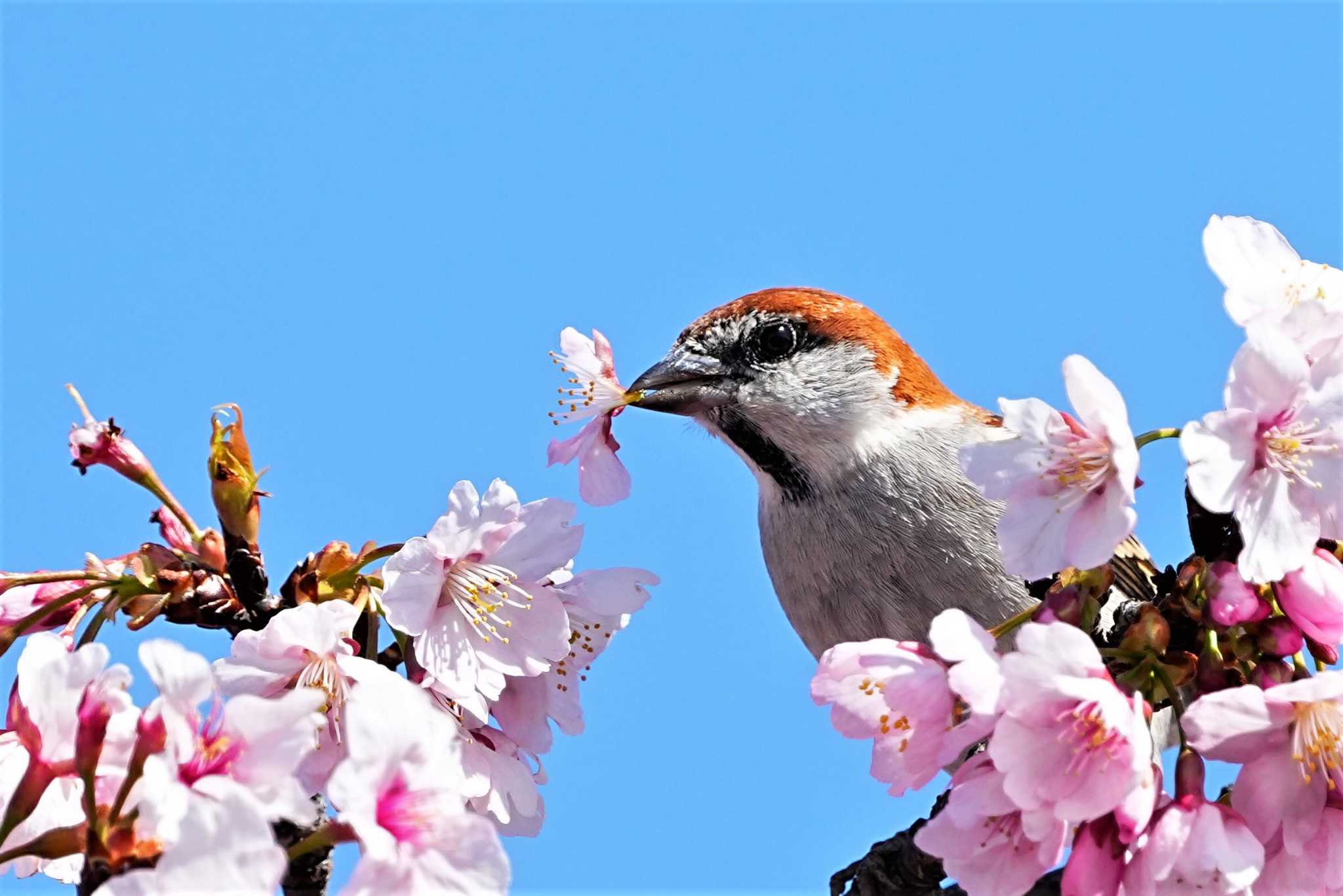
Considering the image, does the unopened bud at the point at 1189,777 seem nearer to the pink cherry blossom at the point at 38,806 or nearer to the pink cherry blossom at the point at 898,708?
the pink cherry blossom at the point at 898,708

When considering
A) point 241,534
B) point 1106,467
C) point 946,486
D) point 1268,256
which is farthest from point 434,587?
point 946,486

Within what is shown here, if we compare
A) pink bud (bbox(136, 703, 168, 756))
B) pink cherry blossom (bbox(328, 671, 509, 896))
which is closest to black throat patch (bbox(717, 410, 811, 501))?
pink cherry blossom (bbox(328, 671, 509, 896))

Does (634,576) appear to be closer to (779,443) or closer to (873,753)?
(873,753)

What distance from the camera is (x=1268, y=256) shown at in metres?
2.95

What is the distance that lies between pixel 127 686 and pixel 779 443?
3446 millimetres

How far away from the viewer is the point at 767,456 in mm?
5625

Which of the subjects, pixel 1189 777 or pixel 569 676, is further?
pixel 569 676

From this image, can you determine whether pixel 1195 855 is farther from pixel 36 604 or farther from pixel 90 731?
pixel 36 604

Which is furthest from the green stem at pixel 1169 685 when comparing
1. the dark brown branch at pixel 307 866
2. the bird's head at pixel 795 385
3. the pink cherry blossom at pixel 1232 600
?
the bird's head at pixel 795 385

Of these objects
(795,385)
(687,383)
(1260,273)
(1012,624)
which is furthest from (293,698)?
(795,385)

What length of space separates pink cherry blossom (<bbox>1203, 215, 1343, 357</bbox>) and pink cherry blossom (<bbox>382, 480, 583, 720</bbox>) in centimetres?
138

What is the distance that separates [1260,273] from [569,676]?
5.60ft

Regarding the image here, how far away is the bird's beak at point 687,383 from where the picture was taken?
5.47 meters

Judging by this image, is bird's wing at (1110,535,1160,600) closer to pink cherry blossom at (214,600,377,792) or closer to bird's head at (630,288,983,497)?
bird's head at (630,288,983,497)
